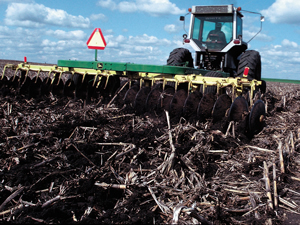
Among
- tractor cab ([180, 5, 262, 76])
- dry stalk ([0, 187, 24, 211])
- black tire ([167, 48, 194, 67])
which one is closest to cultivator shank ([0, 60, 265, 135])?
black tire ([167, 48, 194, 67])

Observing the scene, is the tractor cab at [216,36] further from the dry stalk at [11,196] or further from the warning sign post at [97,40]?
the dry stalk at [11,196]

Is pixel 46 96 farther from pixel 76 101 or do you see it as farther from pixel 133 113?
pixel 133 113

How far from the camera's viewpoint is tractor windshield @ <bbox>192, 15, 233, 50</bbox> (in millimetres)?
7020

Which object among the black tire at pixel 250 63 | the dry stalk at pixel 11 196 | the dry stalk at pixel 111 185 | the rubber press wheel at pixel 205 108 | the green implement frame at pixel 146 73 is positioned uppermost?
the black tire at pixel 250 63

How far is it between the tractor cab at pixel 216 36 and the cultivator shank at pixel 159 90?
164 cm

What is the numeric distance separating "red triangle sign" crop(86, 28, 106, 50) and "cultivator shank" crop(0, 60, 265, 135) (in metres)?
0.59

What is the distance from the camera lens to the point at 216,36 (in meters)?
7.13

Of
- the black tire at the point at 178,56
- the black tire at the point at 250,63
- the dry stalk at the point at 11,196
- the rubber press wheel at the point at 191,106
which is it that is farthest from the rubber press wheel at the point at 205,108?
the black tire at the point at 178,56

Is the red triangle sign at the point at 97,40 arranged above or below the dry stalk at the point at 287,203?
above

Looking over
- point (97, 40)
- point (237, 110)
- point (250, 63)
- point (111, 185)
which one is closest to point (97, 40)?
point (97, 40)

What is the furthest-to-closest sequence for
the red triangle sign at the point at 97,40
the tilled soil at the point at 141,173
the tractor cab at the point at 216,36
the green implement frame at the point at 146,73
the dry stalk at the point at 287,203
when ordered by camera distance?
the tractor cab at the point at 216,36, the red triangle sign at the point at 97,40, the green implement frame at the point at 146,73, the dry stalk at the point at 287,203, the tilled soil at the point at 141,173

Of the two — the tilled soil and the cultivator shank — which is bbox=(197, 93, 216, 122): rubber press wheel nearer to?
the cultivator shank

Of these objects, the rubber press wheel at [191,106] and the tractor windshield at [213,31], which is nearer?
the rubber press wheel at [191,106]

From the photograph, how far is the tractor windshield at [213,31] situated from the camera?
702 cm
